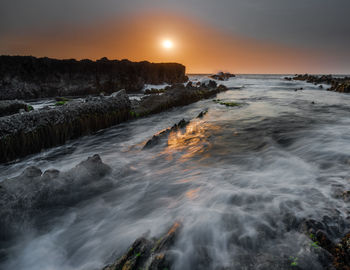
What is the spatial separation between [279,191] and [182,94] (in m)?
13.5

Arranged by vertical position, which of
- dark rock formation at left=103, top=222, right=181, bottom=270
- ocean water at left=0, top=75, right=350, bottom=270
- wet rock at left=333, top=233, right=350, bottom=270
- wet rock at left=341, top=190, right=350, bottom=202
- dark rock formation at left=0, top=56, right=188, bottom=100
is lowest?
ocean water at left=0, top=75, right=350, bottom=270

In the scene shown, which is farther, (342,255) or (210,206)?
(210,206)

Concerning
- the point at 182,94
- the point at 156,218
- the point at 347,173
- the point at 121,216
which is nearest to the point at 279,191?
the point at 347,173

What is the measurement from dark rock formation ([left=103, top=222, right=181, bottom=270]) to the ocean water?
0.11m

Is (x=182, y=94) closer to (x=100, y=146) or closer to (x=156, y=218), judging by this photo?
(x=100, y=146)

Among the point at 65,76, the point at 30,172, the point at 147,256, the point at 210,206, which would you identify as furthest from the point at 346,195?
the point at 65,76

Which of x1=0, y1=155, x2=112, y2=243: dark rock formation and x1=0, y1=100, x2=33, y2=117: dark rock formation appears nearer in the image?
x1=0, y1=155, x2=112, y2=243: dark rock formation

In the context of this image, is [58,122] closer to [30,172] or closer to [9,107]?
[30,172]

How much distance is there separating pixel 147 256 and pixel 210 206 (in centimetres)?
130

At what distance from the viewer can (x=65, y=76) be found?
27984 mm

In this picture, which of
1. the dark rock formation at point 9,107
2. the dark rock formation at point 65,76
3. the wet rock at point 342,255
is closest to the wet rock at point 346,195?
the wet rock at point 342,255

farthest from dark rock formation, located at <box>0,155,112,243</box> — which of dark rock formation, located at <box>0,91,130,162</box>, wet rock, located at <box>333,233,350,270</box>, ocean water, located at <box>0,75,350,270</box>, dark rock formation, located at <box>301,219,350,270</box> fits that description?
wet rock, located at <box>333,233,350,270</box>

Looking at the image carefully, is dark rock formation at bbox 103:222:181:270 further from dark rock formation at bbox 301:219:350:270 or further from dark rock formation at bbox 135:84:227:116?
dark rock formation at bbox 135:84:227:116

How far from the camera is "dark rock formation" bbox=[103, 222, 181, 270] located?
5.68 ft
